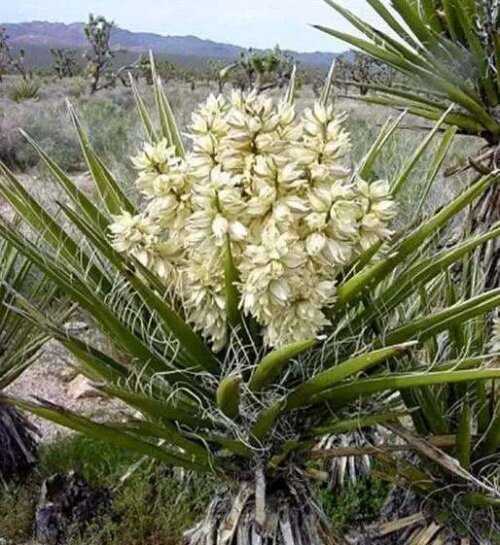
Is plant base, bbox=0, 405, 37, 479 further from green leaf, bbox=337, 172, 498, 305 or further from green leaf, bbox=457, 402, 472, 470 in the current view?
green leaf, bbox=337, 172, 498, 305

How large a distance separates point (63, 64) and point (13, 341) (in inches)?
1152

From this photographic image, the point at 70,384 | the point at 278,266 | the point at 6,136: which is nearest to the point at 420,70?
the point at 278,266

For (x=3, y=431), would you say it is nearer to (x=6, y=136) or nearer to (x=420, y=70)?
(x=420, y=70)

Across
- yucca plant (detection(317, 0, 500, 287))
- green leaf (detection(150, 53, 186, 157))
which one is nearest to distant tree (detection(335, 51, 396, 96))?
yucca plant (detection(317, 0, 500, 287))

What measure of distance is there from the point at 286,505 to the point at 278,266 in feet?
2.48

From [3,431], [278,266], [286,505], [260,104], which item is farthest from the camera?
[3,431]

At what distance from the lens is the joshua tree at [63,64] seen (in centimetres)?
3103

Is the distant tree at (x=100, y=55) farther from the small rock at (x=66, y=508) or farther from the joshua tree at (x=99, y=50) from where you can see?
the small rock at (x=66, y=508)

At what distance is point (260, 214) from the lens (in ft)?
5.82

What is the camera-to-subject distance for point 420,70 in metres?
3.47

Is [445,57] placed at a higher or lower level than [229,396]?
higher

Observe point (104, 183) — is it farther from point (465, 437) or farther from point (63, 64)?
point (63, 64)

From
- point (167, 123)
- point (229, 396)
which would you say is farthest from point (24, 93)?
point (229, 396)

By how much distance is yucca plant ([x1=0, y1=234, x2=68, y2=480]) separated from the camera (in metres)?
3.42
